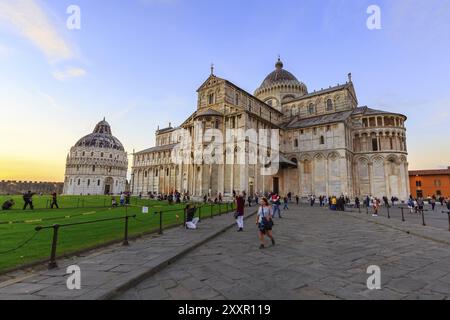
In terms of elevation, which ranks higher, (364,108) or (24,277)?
(364,108)

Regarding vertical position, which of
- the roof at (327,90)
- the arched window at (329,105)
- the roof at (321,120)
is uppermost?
the roof at (327,90)

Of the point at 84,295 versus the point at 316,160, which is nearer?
the point at 84,295

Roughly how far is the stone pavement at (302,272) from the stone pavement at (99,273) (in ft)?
0.74

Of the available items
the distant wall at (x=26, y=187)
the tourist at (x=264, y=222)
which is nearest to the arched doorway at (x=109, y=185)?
the distant wall at (x=26, y=187)

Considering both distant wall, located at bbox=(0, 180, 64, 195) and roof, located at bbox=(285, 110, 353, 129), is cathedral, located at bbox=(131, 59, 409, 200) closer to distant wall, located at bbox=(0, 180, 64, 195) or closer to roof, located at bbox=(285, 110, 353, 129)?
roof, located at bbox=(285, 110, 353, 129)

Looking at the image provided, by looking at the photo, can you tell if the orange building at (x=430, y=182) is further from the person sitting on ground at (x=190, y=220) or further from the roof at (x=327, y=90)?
the person sitting on ground at (x=190, y=220)

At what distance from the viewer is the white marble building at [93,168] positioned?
86.0 m

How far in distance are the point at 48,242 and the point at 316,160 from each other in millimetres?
34335

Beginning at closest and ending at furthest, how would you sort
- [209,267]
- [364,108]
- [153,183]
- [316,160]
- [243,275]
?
[243,275] → [209,267] → [316,160] → [364,108] → [153,183]

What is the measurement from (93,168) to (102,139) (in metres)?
12.1

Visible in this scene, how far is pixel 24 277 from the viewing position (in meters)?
4.02

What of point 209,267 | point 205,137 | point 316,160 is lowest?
point 209,267
